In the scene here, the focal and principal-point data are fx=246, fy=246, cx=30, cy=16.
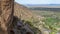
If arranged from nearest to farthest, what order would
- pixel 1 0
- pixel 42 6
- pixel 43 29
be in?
1. pixel 1 0
2. pixel 43 29
3. pixel 42 6

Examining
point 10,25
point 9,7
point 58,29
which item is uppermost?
point 9,7

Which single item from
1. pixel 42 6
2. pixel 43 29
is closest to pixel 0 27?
pixel 43 29

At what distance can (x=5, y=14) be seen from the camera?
3.72m

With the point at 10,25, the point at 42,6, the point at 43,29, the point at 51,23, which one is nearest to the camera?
the point at 10,25

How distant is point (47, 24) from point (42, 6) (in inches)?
184

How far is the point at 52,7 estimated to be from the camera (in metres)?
11.2

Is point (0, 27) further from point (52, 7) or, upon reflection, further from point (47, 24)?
point (52, 7)

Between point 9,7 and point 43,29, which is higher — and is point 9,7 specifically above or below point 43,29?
above

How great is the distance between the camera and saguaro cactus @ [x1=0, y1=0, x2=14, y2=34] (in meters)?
3.65

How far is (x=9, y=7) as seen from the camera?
3.74m

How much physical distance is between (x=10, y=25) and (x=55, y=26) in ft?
8.64

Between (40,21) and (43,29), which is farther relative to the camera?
(40,21)

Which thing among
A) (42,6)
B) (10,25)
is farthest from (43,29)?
(42,6)

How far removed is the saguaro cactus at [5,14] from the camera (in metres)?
3.65
